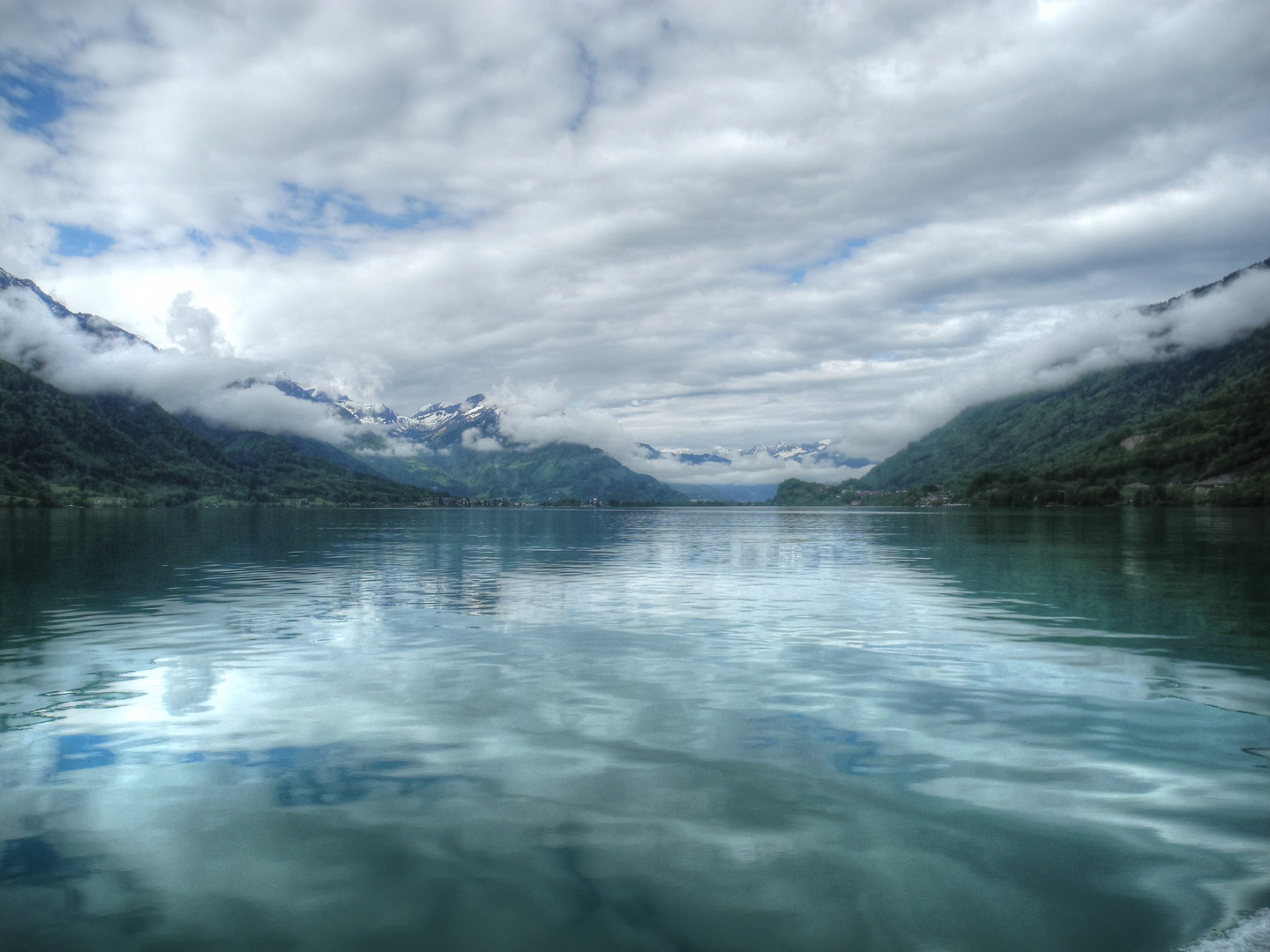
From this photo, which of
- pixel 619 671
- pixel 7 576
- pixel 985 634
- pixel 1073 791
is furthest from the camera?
pixel 7 576

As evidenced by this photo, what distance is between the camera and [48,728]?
18531mm

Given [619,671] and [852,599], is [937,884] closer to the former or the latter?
[619,671]

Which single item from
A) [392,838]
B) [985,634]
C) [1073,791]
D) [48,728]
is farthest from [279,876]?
[985,634]

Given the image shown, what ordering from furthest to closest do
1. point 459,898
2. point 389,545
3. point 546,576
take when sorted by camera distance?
point 389,545, point 546,576, point 459,898

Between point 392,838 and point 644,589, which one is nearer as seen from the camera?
point 392,838

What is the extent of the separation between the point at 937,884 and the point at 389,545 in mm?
91243

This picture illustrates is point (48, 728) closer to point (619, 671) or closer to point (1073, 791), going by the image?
point (619, 671)

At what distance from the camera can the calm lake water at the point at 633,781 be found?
10.2 meters

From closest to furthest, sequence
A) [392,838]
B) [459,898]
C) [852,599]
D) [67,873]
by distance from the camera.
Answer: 1. [459,898]
2. [67,873]
3. [392,838]
4. [852,599]

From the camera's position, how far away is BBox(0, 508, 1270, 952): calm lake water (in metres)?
10.2

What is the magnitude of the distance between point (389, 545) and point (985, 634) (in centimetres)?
7809

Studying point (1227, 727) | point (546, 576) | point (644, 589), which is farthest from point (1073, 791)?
point (546, 576)

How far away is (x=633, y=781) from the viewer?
49.1 feet

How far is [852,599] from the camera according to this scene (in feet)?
142
